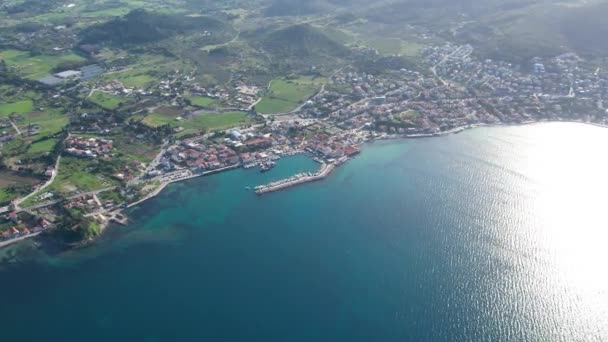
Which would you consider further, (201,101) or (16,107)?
(201,101)

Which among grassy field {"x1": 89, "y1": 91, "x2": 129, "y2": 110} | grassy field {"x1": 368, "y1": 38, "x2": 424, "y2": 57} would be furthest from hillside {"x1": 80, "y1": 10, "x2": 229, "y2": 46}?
grassy field {"x1": 368, "y1": 38, "x2": 424, "y2": 57}

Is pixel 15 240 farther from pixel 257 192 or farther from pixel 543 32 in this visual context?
pixel 543 32

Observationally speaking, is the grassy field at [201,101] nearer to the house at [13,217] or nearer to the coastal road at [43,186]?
the coastal road at [43,186]

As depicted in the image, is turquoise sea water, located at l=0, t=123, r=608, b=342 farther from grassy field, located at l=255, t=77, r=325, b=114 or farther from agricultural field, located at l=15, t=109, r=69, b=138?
agricultural field, located at l=15, t=109, r=69, b=138

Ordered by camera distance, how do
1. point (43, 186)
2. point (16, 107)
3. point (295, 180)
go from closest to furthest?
point (43, 186) → point (295, 180) → point (16, 107)

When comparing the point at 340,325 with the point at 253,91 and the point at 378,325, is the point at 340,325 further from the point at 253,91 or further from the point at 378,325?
the point at 253,91

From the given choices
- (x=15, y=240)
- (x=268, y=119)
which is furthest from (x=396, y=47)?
(x=15, y=240)

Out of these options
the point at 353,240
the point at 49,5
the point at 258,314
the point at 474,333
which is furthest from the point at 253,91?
the point at 49,5
